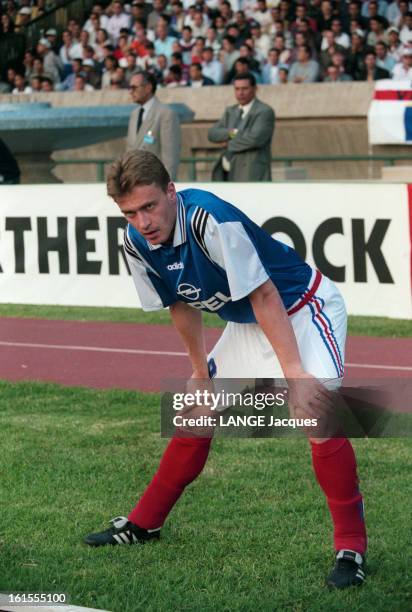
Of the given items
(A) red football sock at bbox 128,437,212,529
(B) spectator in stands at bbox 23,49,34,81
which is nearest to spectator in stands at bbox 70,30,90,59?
(B) spectator in stands at bbox 23,49,34,81

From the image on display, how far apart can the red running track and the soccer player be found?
13.1ft

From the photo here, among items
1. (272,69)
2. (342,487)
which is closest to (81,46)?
(272,69)

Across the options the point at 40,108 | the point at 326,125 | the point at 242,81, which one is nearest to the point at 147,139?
the point at 242,81

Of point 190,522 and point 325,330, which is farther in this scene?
point 190,522

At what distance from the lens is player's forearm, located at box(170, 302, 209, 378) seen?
5195 mm

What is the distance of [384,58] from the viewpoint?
1962cm

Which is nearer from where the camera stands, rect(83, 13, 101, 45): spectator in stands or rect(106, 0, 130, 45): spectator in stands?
rect(106, 0, 130, 45): spectator in stands

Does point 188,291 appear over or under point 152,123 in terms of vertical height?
over

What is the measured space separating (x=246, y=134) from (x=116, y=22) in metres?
10.6

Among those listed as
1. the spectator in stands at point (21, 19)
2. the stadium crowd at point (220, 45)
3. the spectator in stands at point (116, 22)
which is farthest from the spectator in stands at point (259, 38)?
the spectator in stands at point (21, 19)

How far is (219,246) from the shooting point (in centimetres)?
464

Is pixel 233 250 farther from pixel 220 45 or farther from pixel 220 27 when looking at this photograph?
pixel 220 27

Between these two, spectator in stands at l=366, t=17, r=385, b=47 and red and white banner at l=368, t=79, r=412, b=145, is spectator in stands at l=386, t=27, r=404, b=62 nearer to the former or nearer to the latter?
spectator in stands at l=366, t=17, r=385, b=47

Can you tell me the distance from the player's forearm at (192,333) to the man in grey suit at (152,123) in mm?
8281
